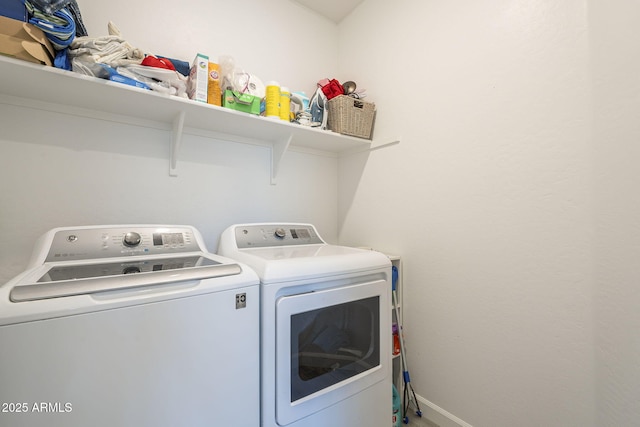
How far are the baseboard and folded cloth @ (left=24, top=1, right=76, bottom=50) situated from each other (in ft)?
8.24

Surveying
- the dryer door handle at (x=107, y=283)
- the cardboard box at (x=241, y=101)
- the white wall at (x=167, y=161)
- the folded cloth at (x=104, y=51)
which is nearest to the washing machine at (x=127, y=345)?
the dryer door handle at (x=107, y=283)

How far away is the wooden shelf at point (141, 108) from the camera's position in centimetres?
108

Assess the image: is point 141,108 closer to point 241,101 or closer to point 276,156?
point 241,101

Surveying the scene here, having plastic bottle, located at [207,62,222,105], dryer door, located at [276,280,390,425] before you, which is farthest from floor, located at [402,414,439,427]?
plastic bottle, located at [207,62,222,105]

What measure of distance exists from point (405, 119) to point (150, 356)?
180 centimetres

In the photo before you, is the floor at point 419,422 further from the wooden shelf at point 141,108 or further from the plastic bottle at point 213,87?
the plastic bottle at point 213,87

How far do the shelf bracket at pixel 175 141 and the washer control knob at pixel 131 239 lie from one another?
0.49 m

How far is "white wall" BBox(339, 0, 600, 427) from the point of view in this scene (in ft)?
3.48

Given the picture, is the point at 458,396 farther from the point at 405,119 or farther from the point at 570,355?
the point at 405,119

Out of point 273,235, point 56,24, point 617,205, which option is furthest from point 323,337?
point 56,24

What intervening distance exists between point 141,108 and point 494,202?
189 cm

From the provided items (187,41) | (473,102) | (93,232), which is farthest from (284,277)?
(187,41)

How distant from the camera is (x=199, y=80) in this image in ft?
4.40

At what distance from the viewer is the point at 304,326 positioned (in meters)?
1.05
